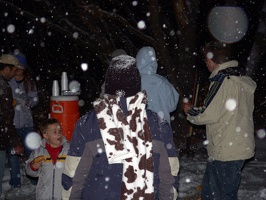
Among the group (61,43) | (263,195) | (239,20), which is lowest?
(263,195)

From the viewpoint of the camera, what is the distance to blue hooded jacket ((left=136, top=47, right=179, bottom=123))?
4793 millimetres

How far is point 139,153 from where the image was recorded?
230cm

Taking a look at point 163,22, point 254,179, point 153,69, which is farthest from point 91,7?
→ point 254,179

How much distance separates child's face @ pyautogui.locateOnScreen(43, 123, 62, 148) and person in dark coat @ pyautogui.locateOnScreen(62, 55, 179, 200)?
1.67m

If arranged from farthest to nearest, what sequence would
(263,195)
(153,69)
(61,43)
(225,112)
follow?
1. (61,43)
2. (263,195)
3. (153,69)
4. (225,112)

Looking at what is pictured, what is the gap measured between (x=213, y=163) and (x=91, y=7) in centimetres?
462

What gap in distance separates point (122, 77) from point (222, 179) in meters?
2.33

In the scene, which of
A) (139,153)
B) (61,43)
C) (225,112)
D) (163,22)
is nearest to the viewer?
(139,153)

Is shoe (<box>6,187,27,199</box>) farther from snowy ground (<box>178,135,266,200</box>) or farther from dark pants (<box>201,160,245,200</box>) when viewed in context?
dark pants (<box>201,160,245,200</box>)

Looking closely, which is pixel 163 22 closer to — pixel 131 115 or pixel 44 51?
pixel 44 51

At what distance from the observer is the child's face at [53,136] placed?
13.3 ft

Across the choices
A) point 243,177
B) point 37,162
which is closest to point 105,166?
point 37,162

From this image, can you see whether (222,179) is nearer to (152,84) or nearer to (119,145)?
(152,84)

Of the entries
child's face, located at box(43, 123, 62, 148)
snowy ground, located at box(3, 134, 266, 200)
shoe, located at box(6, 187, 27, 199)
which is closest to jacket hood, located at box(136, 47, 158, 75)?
child's face, located at box(43, 123, 62, 148)
